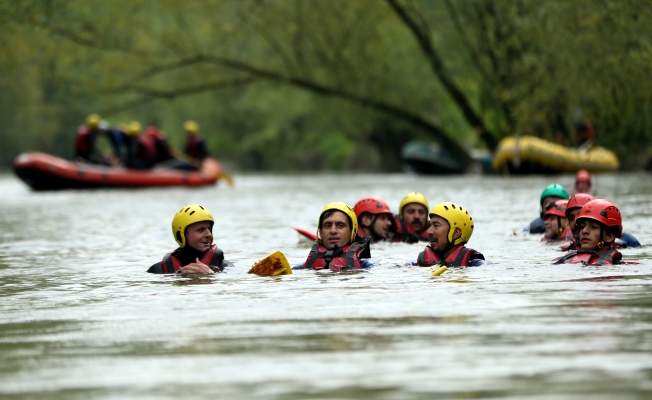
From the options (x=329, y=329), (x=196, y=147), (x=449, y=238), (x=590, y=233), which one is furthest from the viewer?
(x=196, y=147)

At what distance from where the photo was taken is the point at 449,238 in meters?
11.2

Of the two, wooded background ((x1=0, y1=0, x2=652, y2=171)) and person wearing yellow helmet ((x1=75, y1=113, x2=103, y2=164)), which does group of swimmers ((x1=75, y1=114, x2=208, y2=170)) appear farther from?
wooded background ((x1=0, y1=0, x2=652, y2=171))

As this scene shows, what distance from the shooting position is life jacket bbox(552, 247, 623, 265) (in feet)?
35.9

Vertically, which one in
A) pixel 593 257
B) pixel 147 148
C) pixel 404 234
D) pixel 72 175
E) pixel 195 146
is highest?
pixel 195 146

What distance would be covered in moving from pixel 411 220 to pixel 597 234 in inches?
171

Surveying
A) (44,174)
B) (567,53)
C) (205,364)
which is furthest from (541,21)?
(205,364)

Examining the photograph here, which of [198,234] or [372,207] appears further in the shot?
[372,207]

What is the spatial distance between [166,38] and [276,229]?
19158 mm

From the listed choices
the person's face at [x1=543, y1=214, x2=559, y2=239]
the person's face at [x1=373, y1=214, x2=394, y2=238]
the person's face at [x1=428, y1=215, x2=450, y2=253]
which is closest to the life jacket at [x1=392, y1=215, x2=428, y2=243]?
the person's face at [x1=373, y1=214, x2=394, y2=238]

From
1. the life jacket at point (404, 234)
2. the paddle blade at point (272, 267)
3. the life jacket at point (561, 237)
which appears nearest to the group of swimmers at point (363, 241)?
the paddle blade at point (272, 267)

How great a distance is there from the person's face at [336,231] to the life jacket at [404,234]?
3524 mm

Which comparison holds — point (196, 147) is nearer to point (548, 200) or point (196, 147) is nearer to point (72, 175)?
point (72, 175)

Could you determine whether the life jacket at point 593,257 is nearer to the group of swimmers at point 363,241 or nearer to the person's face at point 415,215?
the group of swimmers at point 363,241

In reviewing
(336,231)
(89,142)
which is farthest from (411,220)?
(89,142)
